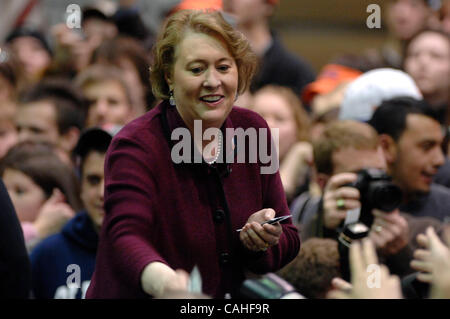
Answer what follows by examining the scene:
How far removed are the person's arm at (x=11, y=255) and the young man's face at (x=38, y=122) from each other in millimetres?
2871

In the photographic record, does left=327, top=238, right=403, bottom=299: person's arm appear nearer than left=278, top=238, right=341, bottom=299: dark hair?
Yes

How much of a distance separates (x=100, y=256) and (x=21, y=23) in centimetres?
645

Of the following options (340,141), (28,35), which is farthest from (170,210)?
(28,35)

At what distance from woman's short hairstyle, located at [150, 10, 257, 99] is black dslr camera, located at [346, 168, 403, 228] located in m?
1.06

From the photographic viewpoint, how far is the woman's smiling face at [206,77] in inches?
114

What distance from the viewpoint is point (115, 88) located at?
242 inches

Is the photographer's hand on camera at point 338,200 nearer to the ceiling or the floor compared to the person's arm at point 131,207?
nearer to the ceiling

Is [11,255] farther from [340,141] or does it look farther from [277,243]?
[340,141]

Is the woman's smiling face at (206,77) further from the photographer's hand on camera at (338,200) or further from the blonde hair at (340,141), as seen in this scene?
the blonde hair at (340,141)

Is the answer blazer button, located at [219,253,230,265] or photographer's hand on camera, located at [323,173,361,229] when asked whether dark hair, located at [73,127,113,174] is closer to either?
photographer's hand on camera, located at [323,173,361,229]

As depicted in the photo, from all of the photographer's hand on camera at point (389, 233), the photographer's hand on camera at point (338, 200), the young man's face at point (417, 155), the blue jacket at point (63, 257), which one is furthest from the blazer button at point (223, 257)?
the young man's face at point (417, 155)

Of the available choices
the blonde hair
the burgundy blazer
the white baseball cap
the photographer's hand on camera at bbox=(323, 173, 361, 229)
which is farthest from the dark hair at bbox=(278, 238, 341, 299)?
the white baseball cap

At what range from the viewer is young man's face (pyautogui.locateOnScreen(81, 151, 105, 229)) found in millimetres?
4418

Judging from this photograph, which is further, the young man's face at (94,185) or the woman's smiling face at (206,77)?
the young man's face at (94,185)
